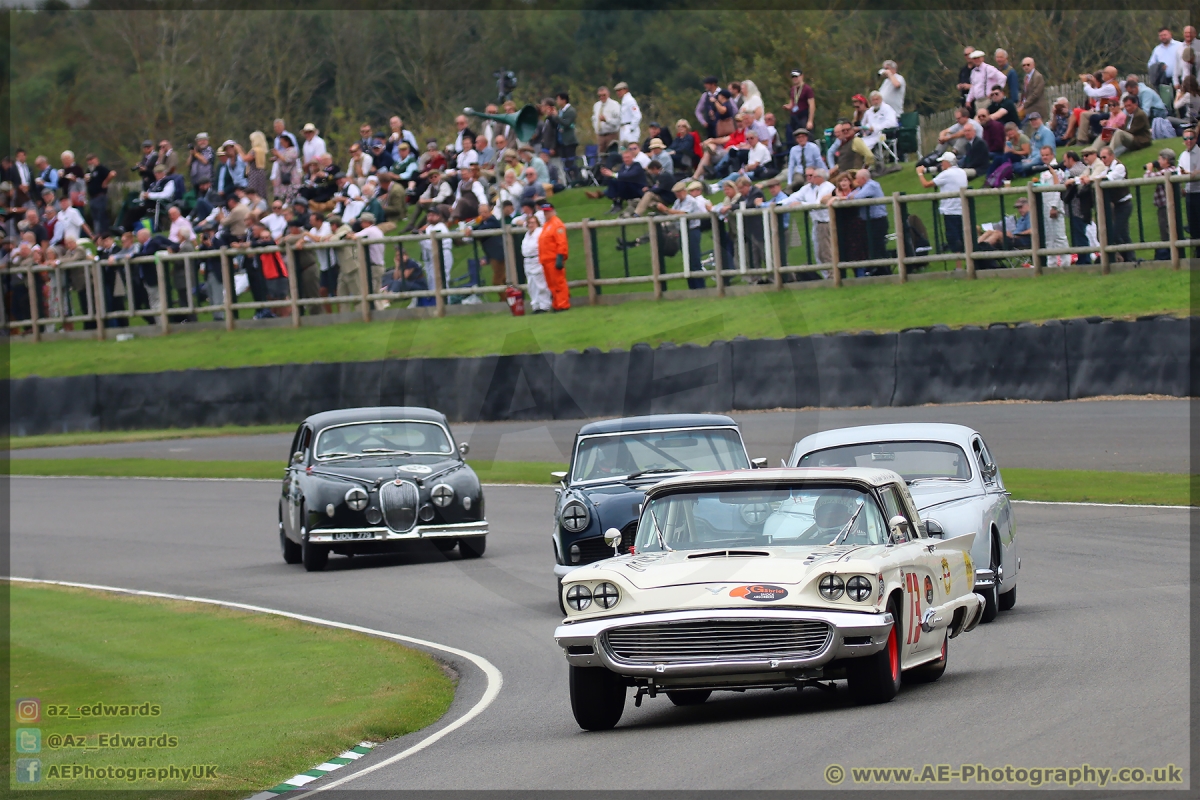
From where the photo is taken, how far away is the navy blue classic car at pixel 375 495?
16.7 metres

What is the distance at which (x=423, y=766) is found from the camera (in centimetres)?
807

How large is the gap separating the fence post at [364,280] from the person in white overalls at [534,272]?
3.68m

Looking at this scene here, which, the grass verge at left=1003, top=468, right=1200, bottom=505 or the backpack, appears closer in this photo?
the grass verge at left=1003, top=468, right=1200, bottom=505

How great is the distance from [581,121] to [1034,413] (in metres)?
36.3

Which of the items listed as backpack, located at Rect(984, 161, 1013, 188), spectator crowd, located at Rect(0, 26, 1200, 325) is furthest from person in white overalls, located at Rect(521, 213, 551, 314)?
backpack, located at Rect(984, 161, 1013, 188)

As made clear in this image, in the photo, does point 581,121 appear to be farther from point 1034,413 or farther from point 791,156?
point 1034,413

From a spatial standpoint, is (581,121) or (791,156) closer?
(791,156)

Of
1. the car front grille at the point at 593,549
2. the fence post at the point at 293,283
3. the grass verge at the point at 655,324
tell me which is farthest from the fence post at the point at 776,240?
the car front grille at the point at 593,549

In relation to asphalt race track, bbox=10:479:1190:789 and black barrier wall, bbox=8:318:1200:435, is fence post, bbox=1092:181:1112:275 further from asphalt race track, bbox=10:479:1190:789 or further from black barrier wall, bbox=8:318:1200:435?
asphalt race track, bbox=10:479:1190:789

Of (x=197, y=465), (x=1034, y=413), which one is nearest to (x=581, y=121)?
(x=197, y=465)

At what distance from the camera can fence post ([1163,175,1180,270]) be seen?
2398 centimetres

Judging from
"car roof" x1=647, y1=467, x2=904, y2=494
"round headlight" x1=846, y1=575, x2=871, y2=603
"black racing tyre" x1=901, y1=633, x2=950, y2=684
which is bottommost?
"black racing tyre" x1=901, y1=633, x2=950, y2=684

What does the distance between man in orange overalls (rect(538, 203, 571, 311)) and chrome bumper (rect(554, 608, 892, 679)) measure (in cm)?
2203

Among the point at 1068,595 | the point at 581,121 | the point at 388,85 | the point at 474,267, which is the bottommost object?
the point at 1068,595
